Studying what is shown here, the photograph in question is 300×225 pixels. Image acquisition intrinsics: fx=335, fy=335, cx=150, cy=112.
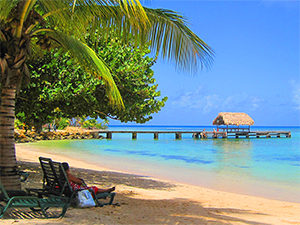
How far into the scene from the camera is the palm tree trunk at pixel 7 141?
618 cm

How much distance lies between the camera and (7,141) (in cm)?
624

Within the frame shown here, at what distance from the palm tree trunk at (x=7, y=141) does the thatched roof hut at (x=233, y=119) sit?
48.2m

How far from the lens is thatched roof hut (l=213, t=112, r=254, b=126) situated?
52.7 m

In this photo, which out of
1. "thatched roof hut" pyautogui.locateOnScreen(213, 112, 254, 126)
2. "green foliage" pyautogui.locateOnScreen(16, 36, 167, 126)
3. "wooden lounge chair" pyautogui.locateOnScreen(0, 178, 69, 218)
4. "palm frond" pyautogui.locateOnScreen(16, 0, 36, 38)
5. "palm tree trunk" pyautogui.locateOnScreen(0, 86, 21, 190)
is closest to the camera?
"wooden lounge chair" pyautogui.locateOnScreen(0, 178, 69, 218)

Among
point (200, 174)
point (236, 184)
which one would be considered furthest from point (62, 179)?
point (200, 174)

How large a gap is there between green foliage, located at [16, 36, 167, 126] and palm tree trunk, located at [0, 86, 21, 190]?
3.22m

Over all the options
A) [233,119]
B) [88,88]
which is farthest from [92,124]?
[88,88]

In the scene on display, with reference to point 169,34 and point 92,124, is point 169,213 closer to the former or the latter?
point 169,34

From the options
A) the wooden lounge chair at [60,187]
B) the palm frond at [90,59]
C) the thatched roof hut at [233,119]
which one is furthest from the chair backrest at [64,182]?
the thatched roof hut at [233,119]

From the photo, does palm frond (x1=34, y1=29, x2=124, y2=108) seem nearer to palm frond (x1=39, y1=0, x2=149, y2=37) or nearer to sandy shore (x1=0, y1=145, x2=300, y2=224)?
palm frond (x1=39, y1=0, x2=149, y2=37)

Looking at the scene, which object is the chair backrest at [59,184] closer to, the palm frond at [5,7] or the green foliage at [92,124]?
the palm frond at [5,7]

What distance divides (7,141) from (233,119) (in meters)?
49.8

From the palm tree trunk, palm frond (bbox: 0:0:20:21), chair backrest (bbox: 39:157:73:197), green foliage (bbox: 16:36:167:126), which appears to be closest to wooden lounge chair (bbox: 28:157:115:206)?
chair backrest (bbox: 39:157:73:197)

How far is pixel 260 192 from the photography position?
12.8 metres
